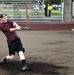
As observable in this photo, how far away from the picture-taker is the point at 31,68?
30.1 feet

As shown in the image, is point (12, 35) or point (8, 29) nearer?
point (8, 29)

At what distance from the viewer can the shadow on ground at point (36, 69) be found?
8719mm

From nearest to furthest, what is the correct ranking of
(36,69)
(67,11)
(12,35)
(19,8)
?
(12,35) < (36,69) < (67,11) < (19,8)

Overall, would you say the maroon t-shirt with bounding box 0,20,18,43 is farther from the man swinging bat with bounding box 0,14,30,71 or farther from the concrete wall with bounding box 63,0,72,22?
the concrete wall with bounding box 63,0,72,22

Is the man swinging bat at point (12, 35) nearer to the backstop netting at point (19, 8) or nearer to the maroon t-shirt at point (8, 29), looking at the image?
the maroon t-shirt at point (8, 29)

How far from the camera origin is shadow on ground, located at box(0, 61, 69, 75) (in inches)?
343

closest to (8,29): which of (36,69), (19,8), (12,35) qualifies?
(12,35)

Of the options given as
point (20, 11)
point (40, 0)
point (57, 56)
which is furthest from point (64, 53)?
point (40, 0)

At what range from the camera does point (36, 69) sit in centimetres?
920

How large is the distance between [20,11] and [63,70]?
2046 cm

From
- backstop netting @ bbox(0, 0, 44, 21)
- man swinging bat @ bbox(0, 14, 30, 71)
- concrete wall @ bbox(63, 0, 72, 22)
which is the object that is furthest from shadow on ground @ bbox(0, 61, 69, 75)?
backstop netting @ bbox(0, 0, 44, 21)

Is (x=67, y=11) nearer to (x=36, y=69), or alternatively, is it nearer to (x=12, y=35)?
(x=36, y=69)

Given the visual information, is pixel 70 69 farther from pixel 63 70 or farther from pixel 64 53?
pixel 64 53

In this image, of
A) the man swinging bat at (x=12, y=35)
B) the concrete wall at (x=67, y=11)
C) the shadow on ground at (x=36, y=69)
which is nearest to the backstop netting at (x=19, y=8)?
the concrete wall at (x=67, y=11)
